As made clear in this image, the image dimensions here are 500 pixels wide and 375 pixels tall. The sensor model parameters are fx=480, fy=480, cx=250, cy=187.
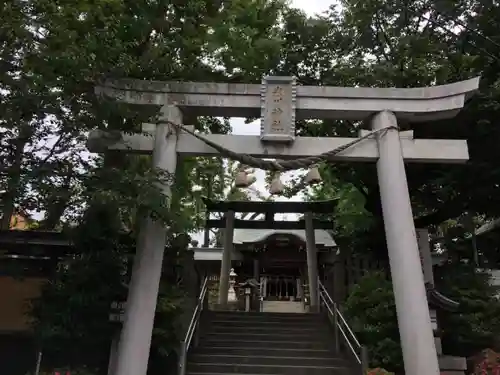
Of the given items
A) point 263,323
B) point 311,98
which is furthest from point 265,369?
point 311,98

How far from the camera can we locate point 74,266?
23.4 feet

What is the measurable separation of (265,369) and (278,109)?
4460 mm

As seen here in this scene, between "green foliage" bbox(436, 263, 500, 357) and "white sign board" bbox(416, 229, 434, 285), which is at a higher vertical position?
"white sign board" bbox(416, 229, 434, 285)

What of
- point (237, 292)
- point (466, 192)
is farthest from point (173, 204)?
point (237, 292)

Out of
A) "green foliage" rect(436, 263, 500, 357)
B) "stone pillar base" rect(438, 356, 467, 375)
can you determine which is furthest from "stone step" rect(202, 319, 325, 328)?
"stone pillar base" rect(438, 356, 467, 375)

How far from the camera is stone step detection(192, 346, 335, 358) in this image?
8.94 metres

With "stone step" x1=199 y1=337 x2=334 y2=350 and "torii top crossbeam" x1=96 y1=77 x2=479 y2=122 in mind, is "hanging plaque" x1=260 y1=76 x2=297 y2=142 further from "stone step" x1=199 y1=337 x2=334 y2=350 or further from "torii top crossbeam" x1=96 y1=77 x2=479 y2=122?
"stone step" x1=199 y1=337 x2=334 y2=350

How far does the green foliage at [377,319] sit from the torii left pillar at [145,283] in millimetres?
3626

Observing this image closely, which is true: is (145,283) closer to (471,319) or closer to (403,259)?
(403,259)

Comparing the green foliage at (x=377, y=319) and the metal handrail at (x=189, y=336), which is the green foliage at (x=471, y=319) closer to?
the green foliage at (x=377, y=319)

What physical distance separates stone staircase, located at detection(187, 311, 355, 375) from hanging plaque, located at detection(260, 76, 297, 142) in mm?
4015

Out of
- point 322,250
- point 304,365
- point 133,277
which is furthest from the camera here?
point 322,250

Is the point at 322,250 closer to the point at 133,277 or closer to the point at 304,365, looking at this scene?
the point at 304,365

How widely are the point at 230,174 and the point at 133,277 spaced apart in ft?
48.1
